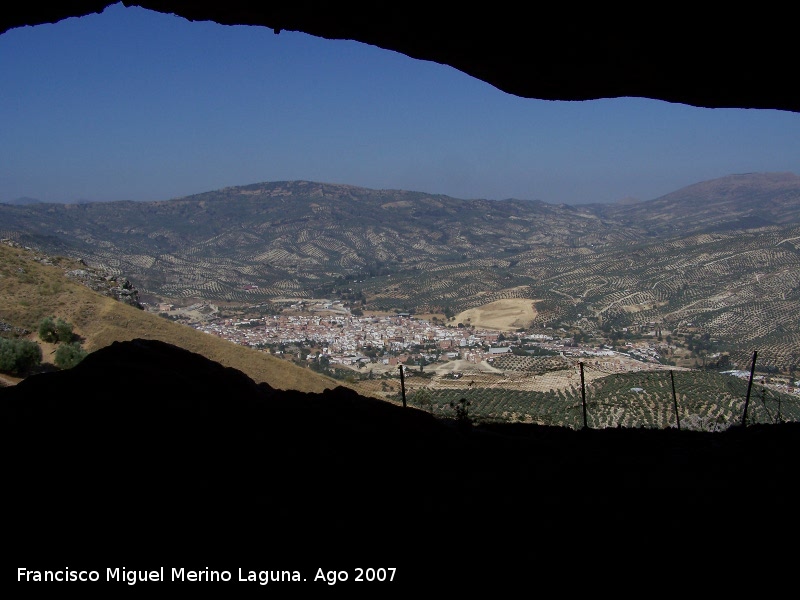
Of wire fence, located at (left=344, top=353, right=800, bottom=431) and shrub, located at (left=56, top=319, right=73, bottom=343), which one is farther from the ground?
shrub, located at (left=56, top=319, right=73, bottom=343)

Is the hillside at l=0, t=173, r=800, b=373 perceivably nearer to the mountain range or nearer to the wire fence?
the wire fence

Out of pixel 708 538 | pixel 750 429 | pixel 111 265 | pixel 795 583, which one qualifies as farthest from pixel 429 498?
pixel 111 265

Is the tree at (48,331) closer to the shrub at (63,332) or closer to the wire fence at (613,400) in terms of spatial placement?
the shrub at (63,332)

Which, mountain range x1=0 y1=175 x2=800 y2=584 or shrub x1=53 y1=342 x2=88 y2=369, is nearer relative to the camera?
mountain range x1=0 y1=175 x2=800 y2=584

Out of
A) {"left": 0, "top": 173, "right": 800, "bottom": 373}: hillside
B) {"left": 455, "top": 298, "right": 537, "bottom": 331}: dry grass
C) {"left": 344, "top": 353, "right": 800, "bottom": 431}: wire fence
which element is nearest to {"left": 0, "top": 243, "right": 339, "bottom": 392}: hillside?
{"left": 344, "top": 353, "right": 800, "bottom": 431}: wire fence

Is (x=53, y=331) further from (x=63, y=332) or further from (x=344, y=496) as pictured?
(x=344, y=496)

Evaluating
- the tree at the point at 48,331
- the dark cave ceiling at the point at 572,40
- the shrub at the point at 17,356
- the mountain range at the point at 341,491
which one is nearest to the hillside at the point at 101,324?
the tree at the point at 48,331

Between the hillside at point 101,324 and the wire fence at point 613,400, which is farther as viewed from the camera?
the hillside at point 101,324
